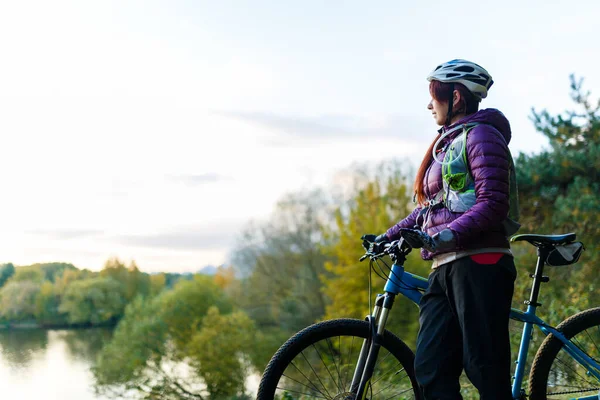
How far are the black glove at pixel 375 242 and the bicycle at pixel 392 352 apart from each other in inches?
1.0

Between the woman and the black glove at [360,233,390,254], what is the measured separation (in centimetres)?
21

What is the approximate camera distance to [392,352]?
2814mm

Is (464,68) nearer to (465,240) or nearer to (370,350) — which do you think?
(465,240)

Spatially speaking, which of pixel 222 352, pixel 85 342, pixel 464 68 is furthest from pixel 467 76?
pixel 85 342

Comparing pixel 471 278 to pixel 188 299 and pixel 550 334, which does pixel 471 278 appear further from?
pixel 188 299

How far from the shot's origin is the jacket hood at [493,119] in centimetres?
250

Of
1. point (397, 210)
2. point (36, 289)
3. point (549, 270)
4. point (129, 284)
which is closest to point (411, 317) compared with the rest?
point (397, 210)

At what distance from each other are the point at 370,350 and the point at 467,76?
119 centimetres

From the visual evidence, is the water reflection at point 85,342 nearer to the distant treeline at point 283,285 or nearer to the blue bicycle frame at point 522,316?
the distant treeline at point 283,285

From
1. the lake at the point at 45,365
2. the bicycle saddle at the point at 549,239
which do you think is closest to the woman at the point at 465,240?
the bicycle saddle at the point at 549,239

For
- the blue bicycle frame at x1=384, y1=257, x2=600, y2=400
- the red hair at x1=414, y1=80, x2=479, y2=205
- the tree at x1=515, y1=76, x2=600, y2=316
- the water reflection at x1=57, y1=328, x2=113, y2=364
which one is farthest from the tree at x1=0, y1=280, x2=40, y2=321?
the red hair at x1=414, y1=80, x2=479, y2=205

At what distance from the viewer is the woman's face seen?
265 centimetres

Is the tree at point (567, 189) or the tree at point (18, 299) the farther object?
the tree at point (18, 299)

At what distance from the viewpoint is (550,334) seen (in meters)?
3.25
